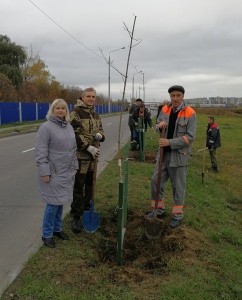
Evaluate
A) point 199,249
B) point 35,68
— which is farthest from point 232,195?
point 35,68

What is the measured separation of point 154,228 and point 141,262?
0.68m

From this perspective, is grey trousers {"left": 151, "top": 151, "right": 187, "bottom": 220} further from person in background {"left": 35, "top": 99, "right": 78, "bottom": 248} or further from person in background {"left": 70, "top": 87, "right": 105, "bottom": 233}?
person in background {"left": 35, "top": 99, "right": 78, "bottom": 248}

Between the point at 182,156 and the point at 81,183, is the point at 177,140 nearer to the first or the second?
the point at 182,156

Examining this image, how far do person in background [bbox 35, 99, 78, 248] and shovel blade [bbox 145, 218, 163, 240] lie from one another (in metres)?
1.16

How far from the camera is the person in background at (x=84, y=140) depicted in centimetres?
450

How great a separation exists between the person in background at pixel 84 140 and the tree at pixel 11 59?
121ft

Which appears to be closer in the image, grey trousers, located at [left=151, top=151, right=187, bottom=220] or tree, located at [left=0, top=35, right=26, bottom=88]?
grey trousers, located at [left=151, top=151, right=187, bottom=220]

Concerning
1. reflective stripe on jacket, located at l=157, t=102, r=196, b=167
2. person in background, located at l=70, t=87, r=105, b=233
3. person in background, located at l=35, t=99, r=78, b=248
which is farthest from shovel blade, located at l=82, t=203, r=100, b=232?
reflective stripe on jacket, located at l=157, t=102, r=196, b=167

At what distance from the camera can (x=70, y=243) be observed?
4.30 metres

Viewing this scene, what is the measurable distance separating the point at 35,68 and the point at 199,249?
6042cm

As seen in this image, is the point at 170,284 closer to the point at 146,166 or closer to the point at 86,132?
the point at 86,132

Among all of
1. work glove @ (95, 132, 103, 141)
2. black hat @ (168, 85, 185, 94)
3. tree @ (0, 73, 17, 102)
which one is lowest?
work glove @ (95, 132, 103, 141)

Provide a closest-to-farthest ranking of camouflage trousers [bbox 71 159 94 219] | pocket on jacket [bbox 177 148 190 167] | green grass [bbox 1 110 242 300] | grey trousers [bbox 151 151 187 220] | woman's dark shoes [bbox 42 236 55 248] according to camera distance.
Result: green grass [bbox 1 110 242 300]
woman's dark shoes [bbox 42 236 55 248]
camouflage trousers [bbox 71 159 94 219]
pocket on jacket [bbox 177 148 190 167]
grey trousers [bbox 151 151 187 220]

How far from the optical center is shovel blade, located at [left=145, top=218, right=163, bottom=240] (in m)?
4.52
